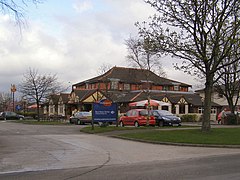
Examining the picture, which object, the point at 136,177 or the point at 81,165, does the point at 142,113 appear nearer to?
the point at 81,165

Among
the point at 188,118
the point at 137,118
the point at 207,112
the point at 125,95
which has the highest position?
Answer: the point at 125,95

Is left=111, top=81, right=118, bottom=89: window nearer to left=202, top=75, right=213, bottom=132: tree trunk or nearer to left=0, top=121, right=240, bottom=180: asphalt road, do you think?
left=202, top=75, right=213, bottom=132: tree trunk

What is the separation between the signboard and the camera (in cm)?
2734

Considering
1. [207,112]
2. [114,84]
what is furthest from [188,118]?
[207,112]

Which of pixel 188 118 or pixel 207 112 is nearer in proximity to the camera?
pixel 207 112

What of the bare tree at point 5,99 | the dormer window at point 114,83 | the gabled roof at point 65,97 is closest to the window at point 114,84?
the dormer window at point 114,83

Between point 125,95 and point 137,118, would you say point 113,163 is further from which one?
point 125,95

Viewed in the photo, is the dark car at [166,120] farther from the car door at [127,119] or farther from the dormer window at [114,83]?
the dormer window at [114,83]

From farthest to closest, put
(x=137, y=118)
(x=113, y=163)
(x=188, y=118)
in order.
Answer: (x=188, y=118) → (x=137, y=118) → (x=113, y=163)

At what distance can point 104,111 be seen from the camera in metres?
27.6

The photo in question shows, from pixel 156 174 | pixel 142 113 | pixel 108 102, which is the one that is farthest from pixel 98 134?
pixel 156 174

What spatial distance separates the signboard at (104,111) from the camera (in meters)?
27.3

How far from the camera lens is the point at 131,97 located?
184 feet

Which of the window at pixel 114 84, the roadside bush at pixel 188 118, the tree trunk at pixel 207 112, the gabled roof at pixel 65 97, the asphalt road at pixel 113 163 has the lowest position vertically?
the asphalt road at pixel 113 163
